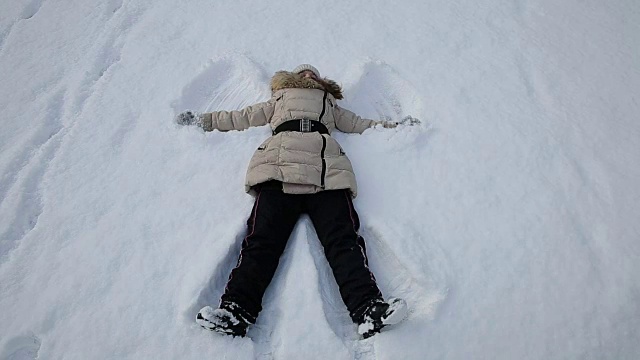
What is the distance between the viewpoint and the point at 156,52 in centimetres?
304

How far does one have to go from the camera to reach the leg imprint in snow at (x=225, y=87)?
278 centimetres

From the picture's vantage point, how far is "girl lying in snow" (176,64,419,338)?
1.79m

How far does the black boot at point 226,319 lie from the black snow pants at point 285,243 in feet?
0.11

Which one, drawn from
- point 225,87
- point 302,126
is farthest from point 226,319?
point 225,87

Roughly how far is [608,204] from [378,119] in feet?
4.73

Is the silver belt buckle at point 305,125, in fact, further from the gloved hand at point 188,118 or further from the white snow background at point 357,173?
the gloved hand at point 188,118

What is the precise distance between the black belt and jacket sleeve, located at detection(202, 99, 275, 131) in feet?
0.55

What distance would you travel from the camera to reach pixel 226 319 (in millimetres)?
1719

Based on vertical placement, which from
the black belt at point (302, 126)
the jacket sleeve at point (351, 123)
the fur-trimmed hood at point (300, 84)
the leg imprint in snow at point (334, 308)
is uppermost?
the fur-trimmed hood at point (300, 84)

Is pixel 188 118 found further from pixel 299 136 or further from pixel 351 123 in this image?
pixel 351 123

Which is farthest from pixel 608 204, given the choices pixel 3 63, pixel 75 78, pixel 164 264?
pixel 3 63

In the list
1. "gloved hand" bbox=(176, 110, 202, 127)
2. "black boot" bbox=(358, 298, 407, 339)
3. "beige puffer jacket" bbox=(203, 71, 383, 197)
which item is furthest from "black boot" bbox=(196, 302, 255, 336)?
"gloved hand" bbox=(176, 110, 202, 127)

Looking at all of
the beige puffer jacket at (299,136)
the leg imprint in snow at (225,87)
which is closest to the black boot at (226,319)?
the beige puffer jacket at (299,136)

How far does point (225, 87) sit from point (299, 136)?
0.96 metres
